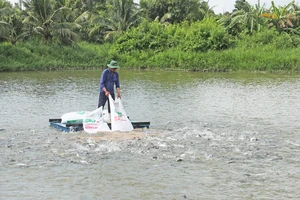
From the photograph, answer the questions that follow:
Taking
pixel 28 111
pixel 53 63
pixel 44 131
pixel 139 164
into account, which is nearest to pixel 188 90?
pixel 28 111

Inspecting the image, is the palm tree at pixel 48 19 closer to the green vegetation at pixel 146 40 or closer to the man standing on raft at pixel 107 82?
the green vegetation at pixel 146 40

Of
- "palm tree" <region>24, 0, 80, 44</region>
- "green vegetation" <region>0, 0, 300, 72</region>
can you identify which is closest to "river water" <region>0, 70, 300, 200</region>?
"green vegetation" <region>0, 0, 300, 72</region>

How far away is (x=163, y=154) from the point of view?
864 centimetres

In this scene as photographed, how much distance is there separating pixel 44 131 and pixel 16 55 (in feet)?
78.3

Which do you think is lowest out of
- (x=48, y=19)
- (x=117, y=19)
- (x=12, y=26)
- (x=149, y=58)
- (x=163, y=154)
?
(x=163, y=154)

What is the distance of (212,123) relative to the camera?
12.2 meters

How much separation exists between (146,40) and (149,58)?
2.41 metres

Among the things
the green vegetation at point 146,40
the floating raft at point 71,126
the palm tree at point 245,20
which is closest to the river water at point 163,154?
the floating raft at point 71,126

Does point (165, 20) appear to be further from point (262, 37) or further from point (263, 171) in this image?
point (263, 171)

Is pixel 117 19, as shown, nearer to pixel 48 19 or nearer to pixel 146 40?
pixel 146 40

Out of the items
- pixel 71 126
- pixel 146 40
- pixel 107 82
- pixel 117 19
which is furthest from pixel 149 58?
pixel 71 126

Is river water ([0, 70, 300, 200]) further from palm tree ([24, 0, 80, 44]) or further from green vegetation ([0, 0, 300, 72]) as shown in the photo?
palm tree ([24, 0, 80, 44])

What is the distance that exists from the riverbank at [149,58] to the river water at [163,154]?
16.3m

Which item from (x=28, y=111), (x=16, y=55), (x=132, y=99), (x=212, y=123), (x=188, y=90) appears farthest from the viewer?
(x=16, y=55)
